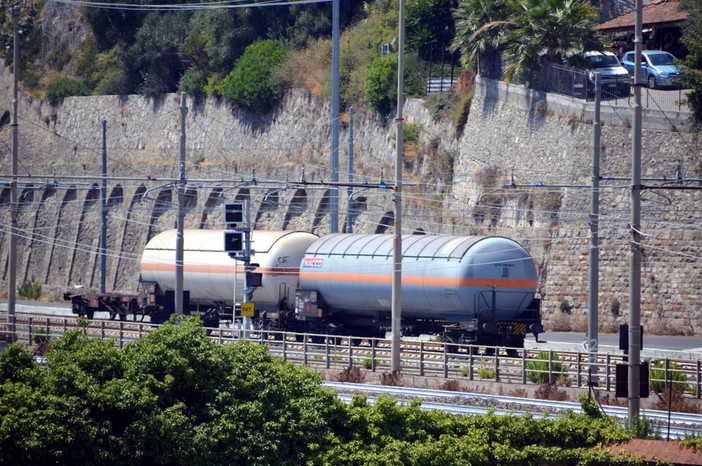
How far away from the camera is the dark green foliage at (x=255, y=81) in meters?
64.7

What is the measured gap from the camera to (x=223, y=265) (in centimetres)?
4003

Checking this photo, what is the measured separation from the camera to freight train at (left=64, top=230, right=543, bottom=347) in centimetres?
3259

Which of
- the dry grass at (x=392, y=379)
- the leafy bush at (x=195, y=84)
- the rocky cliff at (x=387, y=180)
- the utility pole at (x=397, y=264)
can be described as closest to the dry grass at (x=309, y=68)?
the rocky cliff at (x=387, y=180)

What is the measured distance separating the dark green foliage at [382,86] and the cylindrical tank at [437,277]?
2047 centimetres

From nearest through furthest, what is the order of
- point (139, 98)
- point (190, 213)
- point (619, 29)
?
point (619, 29), point (190, 213), point (139, 98)

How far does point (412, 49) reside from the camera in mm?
58562

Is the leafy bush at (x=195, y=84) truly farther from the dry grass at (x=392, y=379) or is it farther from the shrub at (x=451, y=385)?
the shrub at (x=451, y=385)

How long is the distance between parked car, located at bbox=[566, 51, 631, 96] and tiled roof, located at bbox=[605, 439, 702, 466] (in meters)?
25.6

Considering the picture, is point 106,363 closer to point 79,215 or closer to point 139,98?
A: point 79,215

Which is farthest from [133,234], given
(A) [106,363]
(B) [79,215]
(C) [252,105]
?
(A) [106,363]

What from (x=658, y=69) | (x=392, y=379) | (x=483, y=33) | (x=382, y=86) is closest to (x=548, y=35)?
(x=483, y=33)

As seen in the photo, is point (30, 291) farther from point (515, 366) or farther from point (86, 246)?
point (515, 366)

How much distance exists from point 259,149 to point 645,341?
1315 inches

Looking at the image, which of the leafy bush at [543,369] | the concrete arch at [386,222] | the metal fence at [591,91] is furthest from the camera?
the concrete arch at [386,222]
